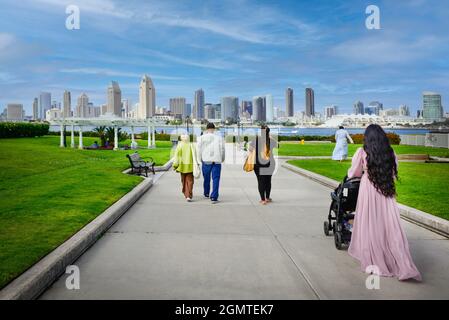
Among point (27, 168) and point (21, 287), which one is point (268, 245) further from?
point (27, 168)

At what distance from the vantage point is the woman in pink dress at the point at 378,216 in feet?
18.3

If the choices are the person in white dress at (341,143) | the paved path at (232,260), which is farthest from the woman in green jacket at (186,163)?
the person in white dress at (341,143)

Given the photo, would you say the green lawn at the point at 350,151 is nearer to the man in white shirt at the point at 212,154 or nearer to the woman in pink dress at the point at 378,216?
the man in white shirt at the point at 212,154

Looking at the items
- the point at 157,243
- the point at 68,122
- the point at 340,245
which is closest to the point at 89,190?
the point at 157,243

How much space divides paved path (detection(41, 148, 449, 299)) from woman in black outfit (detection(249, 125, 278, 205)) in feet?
2.71

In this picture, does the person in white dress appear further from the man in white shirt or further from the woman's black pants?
the man in white shirt

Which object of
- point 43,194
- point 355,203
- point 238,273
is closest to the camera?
point 238,273

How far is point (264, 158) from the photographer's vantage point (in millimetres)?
11219

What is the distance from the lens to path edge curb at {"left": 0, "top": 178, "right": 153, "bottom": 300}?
468cm

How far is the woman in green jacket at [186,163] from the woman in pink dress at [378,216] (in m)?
6.23

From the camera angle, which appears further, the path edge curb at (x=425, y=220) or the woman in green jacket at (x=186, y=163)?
the woman in green jacket at (x=186, y=163)

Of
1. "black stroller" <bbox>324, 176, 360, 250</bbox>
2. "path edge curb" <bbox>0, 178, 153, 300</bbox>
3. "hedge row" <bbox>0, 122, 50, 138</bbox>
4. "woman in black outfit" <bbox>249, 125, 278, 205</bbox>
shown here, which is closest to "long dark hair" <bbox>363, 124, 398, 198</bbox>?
"black stroller" <bbox>324, 176, 360, 250</bbox>

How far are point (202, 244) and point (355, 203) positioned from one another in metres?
2.38

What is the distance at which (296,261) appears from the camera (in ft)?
20.6
